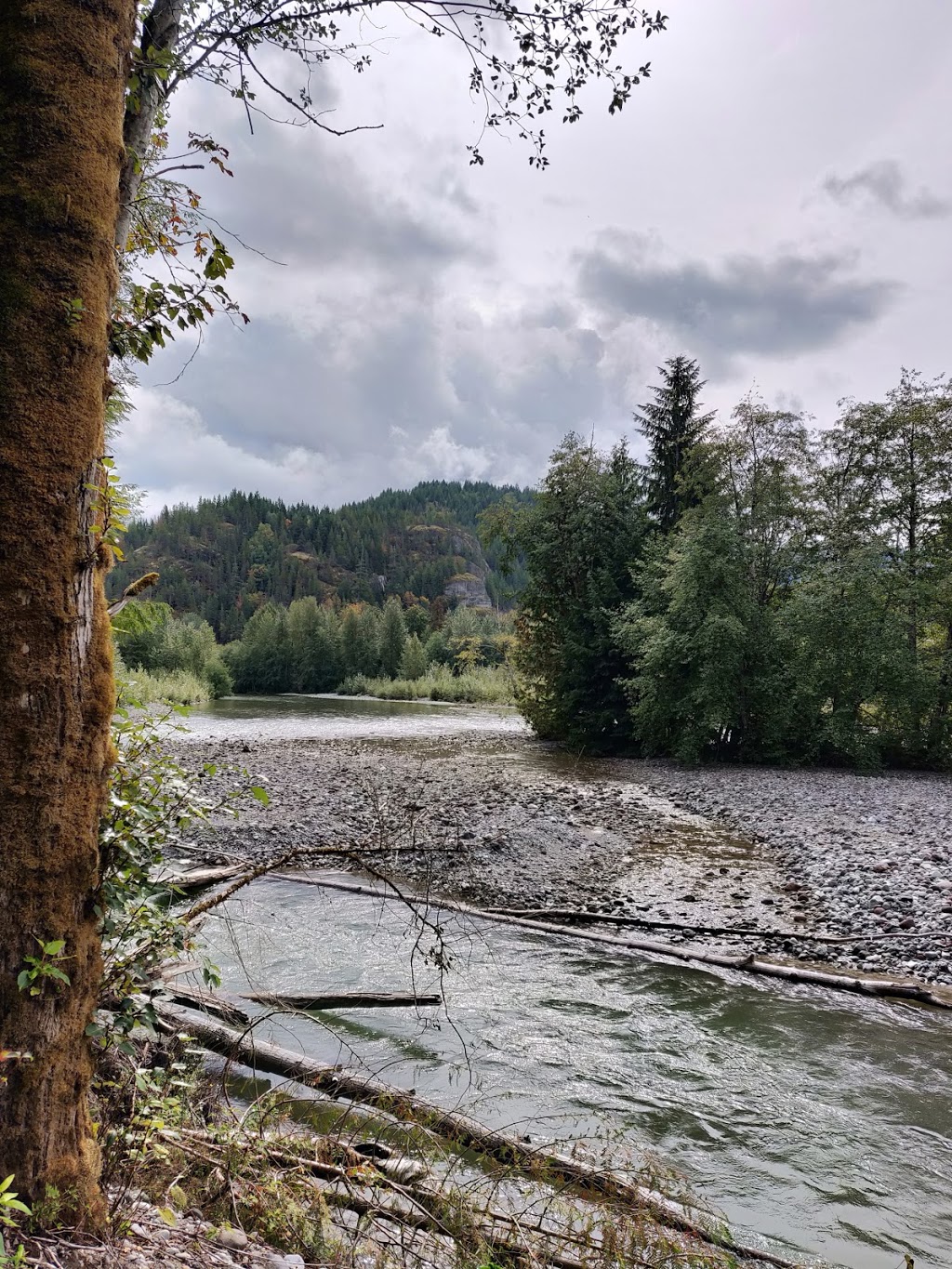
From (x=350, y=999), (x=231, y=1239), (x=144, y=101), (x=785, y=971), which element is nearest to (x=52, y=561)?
(x=144, y=101)

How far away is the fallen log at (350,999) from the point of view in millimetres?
6377

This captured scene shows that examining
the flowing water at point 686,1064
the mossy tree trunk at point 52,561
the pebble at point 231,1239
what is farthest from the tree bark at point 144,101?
the flowing water at point 686,1064

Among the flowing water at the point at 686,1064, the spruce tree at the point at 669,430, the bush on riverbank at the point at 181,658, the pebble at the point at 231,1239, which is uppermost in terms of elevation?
the spruce tree at the point at 669,430

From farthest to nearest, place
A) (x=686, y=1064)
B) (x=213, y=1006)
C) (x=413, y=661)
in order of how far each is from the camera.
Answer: (x=413, y=661)
(x=686, y=1064)
(x=213, y=1006)

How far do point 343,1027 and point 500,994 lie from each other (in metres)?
1.60

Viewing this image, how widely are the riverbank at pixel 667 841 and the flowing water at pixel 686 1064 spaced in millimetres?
1219

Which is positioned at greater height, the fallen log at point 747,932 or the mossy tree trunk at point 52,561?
the mossy tree trunk at point 52,561

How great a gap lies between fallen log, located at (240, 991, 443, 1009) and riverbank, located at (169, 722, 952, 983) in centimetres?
143

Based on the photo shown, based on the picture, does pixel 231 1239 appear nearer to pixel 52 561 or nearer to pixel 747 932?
pixel 52 561

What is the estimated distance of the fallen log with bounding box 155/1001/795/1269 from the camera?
11.6 ft

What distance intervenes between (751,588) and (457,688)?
41141 mm

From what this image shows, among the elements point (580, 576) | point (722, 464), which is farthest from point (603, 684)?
point (722, 464)

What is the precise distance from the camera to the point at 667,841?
13.4 m

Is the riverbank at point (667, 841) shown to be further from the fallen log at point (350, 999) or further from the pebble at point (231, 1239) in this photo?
the pebble at point (231, 1239)
